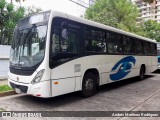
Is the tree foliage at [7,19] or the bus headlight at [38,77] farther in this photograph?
the tree foliage at [7,19]

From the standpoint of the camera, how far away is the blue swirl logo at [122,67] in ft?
28.5

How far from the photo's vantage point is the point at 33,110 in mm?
5441

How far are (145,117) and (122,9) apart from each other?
76.4 feet

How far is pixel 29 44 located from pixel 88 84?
262cm

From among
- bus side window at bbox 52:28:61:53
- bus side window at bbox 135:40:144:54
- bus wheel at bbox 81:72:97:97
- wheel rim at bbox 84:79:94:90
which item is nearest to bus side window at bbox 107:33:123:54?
bus wheel at bbox 81:72:97:97

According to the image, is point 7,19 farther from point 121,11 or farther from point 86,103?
point 121,11

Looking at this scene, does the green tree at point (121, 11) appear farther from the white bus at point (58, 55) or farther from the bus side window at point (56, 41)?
the bus side window at point (56, 41)

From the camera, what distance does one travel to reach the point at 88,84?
703 cm

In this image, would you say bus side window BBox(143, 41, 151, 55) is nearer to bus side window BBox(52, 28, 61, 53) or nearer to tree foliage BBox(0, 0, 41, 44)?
bus side window BBox(52, 28, 61, 53)

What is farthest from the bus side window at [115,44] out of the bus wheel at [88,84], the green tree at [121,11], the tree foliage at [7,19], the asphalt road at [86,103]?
the green tree at [121,11]

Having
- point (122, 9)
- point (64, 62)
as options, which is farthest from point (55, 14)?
point (122, 9)

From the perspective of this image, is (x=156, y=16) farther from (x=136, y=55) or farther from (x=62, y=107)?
(x=62, y=107)

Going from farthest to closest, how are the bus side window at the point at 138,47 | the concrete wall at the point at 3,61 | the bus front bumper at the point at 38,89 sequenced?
the bus side window at the point at 138,47, the concrete wall at the point at 3,61, the bus front bumper at the point at 38,89

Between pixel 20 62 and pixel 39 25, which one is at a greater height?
pixel 39 25
